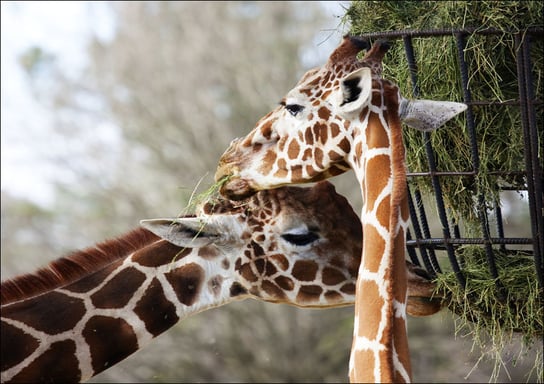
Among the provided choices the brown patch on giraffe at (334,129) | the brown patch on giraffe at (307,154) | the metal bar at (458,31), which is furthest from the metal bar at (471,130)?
the brown patch on giraffe at (307,154)

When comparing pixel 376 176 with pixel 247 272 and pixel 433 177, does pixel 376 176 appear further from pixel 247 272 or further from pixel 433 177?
pixel 247 272

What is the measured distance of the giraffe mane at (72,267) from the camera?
3.13 meters

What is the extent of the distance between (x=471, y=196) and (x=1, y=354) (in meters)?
1.64

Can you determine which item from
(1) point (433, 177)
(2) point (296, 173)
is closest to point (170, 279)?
(2) point (296, 173)

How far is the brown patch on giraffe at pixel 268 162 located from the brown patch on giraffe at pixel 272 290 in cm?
61

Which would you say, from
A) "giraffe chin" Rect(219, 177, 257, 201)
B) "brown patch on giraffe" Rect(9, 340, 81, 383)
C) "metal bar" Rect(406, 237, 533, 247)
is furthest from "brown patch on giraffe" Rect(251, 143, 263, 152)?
"brown patch on giraffe" Rect(9, 340, 81, 383)

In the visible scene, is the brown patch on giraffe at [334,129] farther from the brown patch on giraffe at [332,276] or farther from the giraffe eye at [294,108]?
the brown patch on giraffe at [332,276]

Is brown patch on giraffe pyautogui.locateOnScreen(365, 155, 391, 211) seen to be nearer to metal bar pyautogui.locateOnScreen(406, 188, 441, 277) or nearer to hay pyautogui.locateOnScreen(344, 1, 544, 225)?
hay pyautogui.locateOnScreen(344, 1, 544, 225)

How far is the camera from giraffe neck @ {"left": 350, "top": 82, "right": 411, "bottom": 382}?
2.27m

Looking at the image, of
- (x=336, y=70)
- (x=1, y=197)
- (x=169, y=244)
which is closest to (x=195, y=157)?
(x=1, y=197)

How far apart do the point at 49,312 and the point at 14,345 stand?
16 cm

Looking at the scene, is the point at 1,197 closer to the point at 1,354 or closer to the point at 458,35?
the point at 1,354

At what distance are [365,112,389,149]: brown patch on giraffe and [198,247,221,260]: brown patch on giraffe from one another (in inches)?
42.1

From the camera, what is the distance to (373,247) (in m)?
2.38
